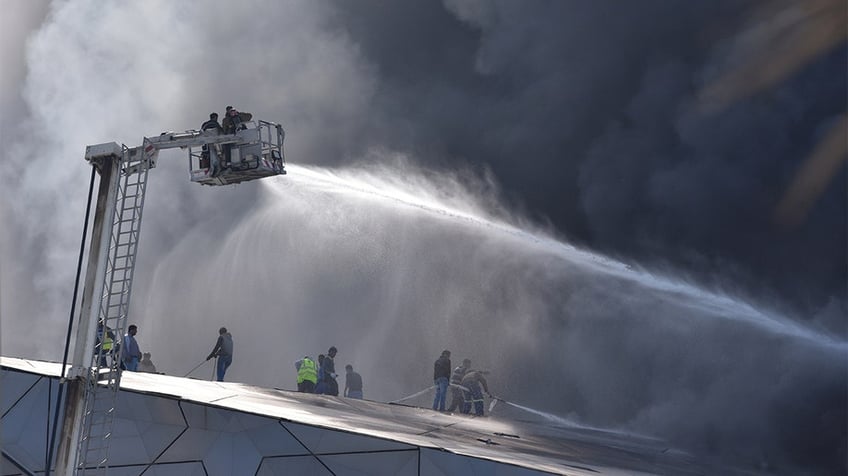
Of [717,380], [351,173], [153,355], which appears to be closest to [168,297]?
[153,355]

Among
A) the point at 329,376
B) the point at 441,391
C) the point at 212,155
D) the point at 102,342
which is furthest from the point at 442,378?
the point at 102,342

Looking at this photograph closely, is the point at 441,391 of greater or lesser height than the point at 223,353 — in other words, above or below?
below

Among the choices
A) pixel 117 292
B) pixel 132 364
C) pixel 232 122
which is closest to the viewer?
pixel 117 292

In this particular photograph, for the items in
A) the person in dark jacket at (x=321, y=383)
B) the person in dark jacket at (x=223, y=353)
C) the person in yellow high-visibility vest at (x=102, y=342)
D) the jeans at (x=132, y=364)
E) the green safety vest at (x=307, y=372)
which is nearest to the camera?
the person in yellow high-visibility vest at (x=102, y=342)

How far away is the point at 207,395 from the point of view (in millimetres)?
14742

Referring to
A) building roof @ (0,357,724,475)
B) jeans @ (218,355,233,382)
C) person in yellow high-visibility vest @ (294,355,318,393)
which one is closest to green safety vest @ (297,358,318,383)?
person in yellow high-visibility vest @ (294,355,318,393)

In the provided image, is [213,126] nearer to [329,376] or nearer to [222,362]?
[222,362]

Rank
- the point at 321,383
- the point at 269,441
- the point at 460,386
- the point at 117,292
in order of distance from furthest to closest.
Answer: the point at 321,383 → the point at 460,386 → the point at 269,441 → the point at 117,292

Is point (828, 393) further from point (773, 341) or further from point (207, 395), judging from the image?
point (207, 395)

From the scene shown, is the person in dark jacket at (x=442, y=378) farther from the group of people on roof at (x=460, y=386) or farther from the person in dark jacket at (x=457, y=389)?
the person in dark jacket at (x=457, y=389)

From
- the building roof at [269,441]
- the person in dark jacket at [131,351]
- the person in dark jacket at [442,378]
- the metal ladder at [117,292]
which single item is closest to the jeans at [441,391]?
the person in dark jacket at [442,378]

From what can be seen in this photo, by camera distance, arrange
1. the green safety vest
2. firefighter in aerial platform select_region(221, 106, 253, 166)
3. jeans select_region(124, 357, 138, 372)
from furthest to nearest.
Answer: the green safety vest → jeans select_region(124, 357, 138, 372) → firefighter in aerial platform select_region(221, 106, 253, 166)

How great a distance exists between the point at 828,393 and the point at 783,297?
7591 millimetres

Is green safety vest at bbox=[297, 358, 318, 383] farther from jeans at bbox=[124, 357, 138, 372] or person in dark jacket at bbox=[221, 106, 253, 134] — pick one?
person in dark jacket at bbox=[221, 106, 253, 134]
